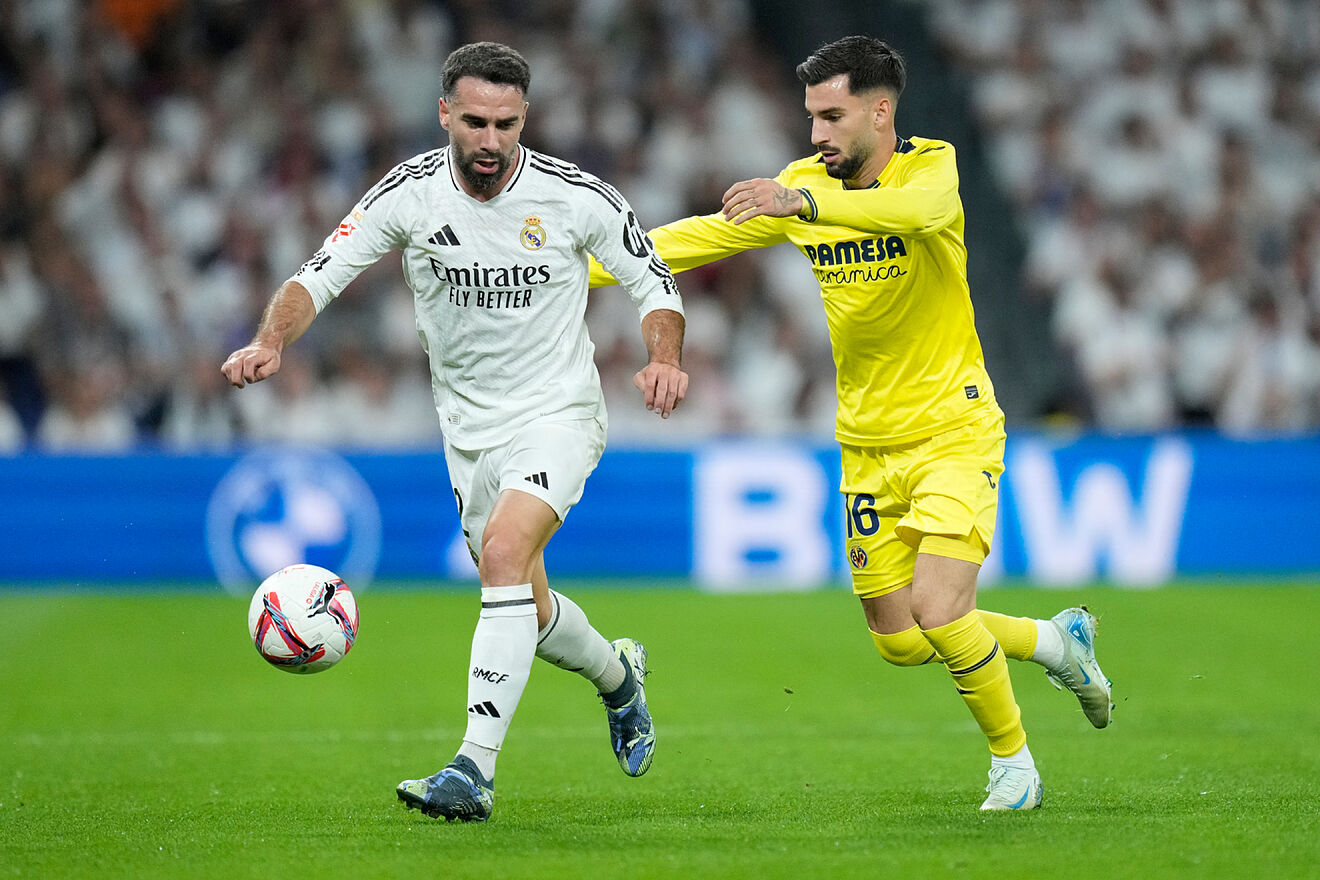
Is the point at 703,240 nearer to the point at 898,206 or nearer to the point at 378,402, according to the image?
the point at 898,206

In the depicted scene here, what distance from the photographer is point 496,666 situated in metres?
5.64

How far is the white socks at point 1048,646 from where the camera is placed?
6480 millimetres

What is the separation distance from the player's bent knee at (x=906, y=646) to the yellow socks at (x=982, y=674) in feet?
1.38

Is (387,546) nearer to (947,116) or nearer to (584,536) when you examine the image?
(584,536)

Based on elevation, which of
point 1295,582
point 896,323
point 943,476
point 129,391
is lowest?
point 1295,582

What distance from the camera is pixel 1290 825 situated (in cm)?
549

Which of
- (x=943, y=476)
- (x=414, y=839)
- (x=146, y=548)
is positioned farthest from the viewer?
(x=146, y=548)

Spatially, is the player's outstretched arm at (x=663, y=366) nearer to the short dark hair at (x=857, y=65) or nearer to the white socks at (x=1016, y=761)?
the short dark hair at (x=857, y=65)

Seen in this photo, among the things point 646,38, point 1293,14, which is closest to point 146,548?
point 646,38

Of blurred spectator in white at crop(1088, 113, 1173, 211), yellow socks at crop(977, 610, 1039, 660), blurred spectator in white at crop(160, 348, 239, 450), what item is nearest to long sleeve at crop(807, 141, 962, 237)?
yellow socks at crop(977, 610, 1039, 660)

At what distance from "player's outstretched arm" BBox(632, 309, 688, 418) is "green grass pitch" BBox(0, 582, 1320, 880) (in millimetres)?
1385

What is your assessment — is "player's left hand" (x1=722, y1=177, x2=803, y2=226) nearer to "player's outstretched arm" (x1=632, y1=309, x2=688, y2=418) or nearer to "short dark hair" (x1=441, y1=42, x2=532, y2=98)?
"player's outstretched arm" (x1=632, y1=309, x2=688, y2=418)

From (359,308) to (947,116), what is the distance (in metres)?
6.09

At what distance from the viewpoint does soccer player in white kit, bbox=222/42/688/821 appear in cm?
573
